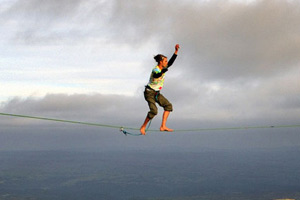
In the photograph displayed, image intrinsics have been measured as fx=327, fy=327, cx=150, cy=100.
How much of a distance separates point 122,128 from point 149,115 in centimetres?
168

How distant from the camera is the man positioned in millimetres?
12344

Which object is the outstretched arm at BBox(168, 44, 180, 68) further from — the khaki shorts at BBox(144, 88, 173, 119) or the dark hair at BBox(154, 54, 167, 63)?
the khaki shorts at BBox(144, 88, 173, 119)

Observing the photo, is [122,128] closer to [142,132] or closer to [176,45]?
[142,132]

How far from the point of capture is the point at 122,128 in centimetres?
1455

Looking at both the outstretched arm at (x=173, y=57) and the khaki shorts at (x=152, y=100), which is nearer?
the outstretched arm at (x=173, y=57)

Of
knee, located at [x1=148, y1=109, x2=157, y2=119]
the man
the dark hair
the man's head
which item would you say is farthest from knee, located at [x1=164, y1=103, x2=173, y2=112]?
the dark hair

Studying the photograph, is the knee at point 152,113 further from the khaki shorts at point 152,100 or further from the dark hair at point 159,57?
the dark hair at point 159,57

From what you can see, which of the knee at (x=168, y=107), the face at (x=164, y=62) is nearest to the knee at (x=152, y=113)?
the knee at (x=168, y=107)

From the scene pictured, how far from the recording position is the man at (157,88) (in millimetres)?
12344

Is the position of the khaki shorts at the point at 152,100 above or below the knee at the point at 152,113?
above

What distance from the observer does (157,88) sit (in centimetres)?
1330

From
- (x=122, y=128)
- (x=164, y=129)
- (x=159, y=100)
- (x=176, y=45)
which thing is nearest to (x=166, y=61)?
(x=176, y=45)

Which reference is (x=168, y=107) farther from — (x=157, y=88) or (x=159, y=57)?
(x=159, y=57)

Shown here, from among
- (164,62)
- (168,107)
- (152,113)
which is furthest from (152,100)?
(164,62)
